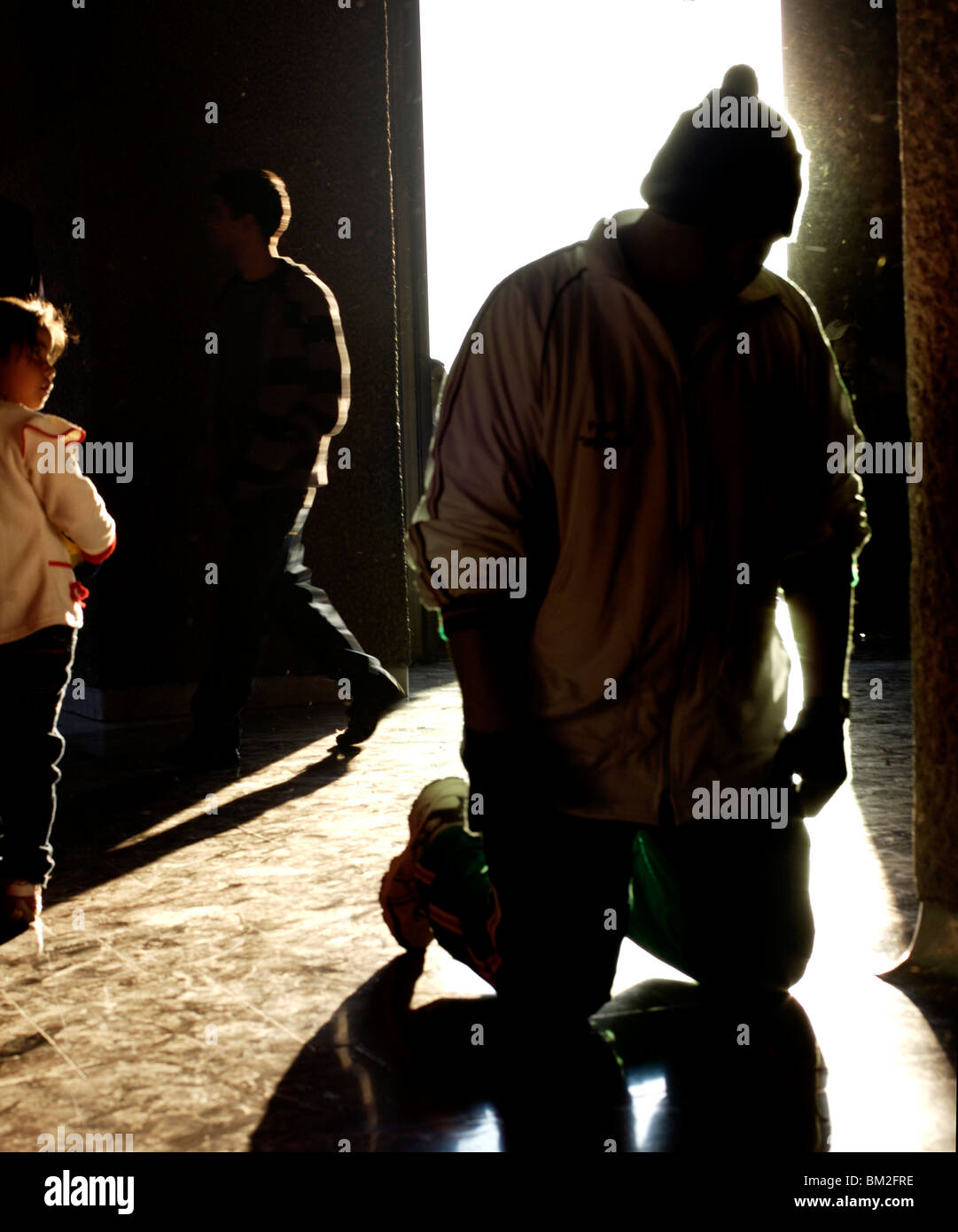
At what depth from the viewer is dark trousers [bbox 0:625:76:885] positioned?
2617 mm

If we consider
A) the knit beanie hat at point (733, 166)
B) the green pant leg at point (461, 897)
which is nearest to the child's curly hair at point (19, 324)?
the green pant leg at point (461, 897)

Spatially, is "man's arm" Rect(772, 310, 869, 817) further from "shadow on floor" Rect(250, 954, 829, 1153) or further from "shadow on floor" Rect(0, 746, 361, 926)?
"shadow on floor" Rect(0, 746, 361, 926)

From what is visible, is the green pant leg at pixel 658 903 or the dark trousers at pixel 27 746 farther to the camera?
the dark trousers at pixel 27 746

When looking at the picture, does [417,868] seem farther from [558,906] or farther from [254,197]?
[254,197]

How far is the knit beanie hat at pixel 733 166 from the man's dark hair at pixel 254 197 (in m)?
2.75

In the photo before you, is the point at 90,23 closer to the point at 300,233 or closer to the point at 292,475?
the point at 300,233

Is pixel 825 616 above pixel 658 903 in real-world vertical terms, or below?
above

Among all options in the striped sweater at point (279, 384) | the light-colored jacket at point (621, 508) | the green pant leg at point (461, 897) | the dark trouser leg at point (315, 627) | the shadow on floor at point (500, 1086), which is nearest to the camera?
the shadow on floor at point (500, 1086)

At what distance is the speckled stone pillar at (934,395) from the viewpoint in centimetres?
222

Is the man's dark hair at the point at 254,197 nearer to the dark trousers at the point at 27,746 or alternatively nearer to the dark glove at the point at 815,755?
the dark trousers at the point at 27,746
